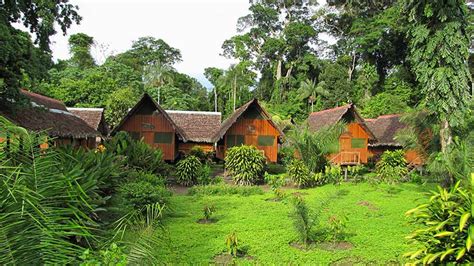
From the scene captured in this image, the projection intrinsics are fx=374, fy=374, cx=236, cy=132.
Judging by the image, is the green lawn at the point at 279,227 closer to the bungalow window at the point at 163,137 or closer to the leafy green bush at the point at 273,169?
the leafy green bush at the point at 273,169

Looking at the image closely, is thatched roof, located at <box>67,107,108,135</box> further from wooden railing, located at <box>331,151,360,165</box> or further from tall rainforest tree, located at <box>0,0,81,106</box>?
wooden railing, located at <box>331,151,360,165</box>

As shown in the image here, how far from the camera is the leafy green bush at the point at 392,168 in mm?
18817

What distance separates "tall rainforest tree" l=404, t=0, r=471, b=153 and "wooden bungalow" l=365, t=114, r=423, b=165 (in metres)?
12.2

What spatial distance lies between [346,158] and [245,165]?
338 inches

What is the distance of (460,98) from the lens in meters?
12.3

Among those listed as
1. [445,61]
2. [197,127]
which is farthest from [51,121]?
[445,61]

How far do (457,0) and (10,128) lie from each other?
46.6ft

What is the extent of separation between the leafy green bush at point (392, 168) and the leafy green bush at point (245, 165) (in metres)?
6.33

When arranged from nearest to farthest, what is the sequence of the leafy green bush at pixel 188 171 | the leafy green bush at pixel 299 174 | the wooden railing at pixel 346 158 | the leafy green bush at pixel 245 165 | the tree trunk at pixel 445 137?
the tree trunk at pixel 445 137, the leafy green bush at pixel 299 174, the leafy green bush at pixel 188 171, the leafy green bush at pixel 245 165, the wooden railing at pixel 346 158

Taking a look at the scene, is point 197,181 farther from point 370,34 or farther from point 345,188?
point 370,34

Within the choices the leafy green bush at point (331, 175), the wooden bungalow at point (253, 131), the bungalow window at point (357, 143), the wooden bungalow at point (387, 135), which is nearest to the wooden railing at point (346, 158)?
the bungalow window at point (357, 143)

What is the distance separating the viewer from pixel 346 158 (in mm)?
23859

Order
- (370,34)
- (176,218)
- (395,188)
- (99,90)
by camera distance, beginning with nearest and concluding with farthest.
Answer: (176,218) → (395,188) → (99,90) → (370,34)

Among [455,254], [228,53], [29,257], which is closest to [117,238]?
[29,257]
